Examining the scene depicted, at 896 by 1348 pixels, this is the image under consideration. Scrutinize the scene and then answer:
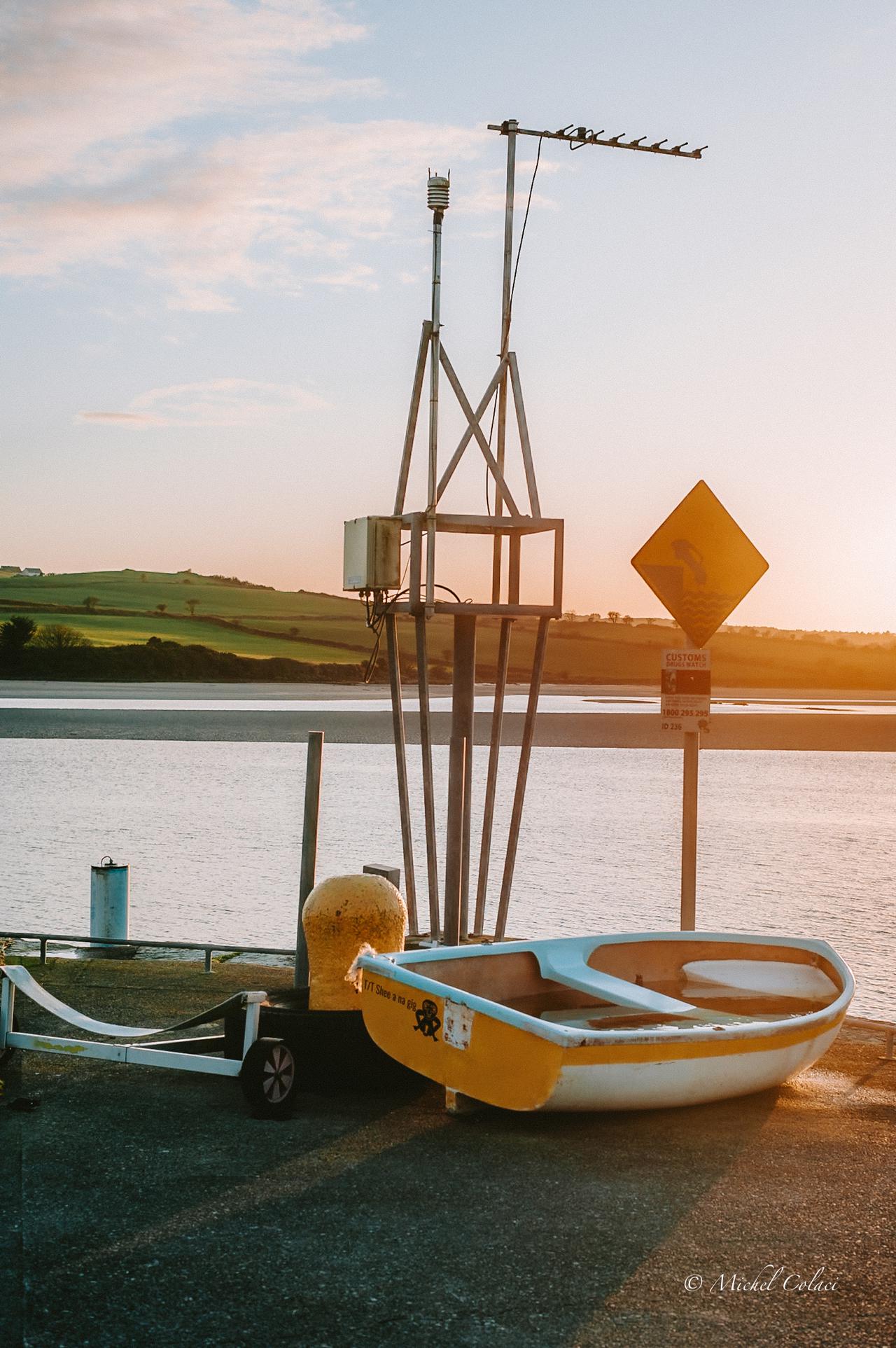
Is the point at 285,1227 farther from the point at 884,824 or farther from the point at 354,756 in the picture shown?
the point at 354,756

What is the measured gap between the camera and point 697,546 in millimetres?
9000

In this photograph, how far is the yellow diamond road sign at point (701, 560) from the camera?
899 cm

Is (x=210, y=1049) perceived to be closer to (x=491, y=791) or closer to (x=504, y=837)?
(x=491, y=791)

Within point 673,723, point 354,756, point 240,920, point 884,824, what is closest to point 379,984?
point 673,723

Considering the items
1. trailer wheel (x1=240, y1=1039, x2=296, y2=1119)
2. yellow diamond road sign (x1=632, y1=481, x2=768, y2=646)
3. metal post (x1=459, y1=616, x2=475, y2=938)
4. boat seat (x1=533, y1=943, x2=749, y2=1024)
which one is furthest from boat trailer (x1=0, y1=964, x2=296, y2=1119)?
yellow diamond road sign (x1=632, y1=481, x2=768, y2=646)

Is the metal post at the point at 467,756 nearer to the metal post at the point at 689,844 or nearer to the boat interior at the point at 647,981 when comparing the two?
the metal post at the point at 689,844

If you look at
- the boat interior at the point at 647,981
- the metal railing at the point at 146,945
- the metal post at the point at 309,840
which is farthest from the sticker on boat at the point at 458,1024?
the metal railing at the point at 146,945

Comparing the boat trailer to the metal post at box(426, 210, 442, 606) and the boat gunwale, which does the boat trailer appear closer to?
the boat gunwale

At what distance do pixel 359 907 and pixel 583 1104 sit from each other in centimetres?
178

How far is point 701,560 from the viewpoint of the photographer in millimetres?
9023

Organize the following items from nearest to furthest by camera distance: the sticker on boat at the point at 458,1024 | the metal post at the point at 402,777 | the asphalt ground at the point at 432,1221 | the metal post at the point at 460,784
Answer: the asphalt ground at the point at 432,1221 < the sticker on boat at the point at 458,1024 < the metal post at the point at 460,784 < the metal post at the point at 402,777

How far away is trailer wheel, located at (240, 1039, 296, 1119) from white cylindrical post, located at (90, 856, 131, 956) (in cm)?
425

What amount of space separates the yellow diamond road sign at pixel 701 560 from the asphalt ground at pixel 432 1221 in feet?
10.6

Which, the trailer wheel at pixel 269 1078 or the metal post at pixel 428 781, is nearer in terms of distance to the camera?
the trailer wheel at pixel 269 1078
